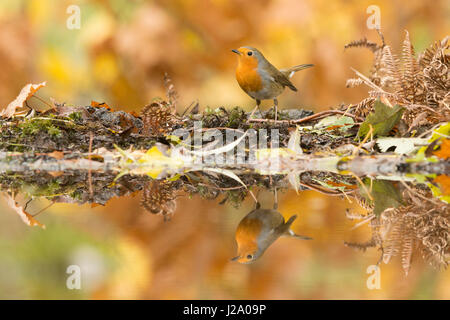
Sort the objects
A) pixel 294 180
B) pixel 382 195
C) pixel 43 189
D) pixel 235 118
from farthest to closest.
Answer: pixel 235 118 → pixel 294 180 → pixel 43 189 → pixel 382 195

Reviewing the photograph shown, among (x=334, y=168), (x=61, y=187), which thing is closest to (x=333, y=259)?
(x=61, y=187)

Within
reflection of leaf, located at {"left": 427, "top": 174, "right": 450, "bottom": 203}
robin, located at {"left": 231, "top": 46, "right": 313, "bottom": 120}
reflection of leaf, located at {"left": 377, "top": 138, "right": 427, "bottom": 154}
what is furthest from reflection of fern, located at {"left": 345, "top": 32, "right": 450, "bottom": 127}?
reflection of leaf, located at {"left": 427, "top": 174, "right": 450, "bottom": 203}

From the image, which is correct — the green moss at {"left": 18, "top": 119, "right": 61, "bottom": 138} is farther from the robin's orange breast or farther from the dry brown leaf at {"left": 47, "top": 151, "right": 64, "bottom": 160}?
the robin's orange breast

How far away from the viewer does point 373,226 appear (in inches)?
45.1

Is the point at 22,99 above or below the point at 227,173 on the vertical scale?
above

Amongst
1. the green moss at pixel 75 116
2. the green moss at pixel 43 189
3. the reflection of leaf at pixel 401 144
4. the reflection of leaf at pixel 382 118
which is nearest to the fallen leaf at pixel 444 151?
the reflection of leaf at pixel 401 144

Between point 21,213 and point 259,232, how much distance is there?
0.55 metres

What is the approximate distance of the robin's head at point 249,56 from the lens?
8.77 feet

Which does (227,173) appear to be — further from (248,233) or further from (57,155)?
(248,233)

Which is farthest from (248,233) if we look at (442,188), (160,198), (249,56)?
(249,56)

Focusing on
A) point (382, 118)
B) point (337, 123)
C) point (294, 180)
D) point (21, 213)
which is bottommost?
point (21, 213)

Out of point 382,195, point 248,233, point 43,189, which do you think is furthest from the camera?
point 43,189

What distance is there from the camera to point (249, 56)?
8.82 ft

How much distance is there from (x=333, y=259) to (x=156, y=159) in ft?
4.27
